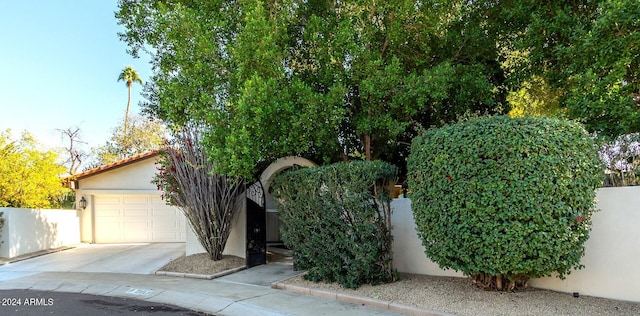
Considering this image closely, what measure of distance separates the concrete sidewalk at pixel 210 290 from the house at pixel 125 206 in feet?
20.3

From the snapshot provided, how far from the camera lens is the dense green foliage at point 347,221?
7289 mm

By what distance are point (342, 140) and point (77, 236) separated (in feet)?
40.2

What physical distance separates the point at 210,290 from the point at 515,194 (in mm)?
5771

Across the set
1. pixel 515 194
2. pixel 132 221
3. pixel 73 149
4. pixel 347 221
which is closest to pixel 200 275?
pixel 347 221

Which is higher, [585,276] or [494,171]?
[494,171]

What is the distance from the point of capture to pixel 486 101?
9.66m

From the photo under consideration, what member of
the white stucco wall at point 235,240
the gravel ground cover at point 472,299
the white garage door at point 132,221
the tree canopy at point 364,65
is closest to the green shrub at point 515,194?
the gravel ground cover at point 472,299

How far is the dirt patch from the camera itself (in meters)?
9.85

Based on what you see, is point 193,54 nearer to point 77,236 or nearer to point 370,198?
point 370,198

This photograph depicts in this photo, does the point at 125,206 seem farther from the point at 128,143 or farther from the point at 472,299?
the point at 472,299

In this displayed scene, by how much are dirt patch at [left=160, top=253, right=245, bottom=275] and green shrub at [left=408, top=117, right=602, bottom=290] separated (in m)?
5.83

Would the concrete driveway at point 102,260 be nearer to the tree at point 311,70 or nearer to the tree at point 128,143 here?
the tree at point 311,70

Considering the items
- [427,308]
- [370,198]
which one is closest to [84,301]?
[370,198]

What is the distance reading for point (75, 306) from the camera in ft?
23.7
